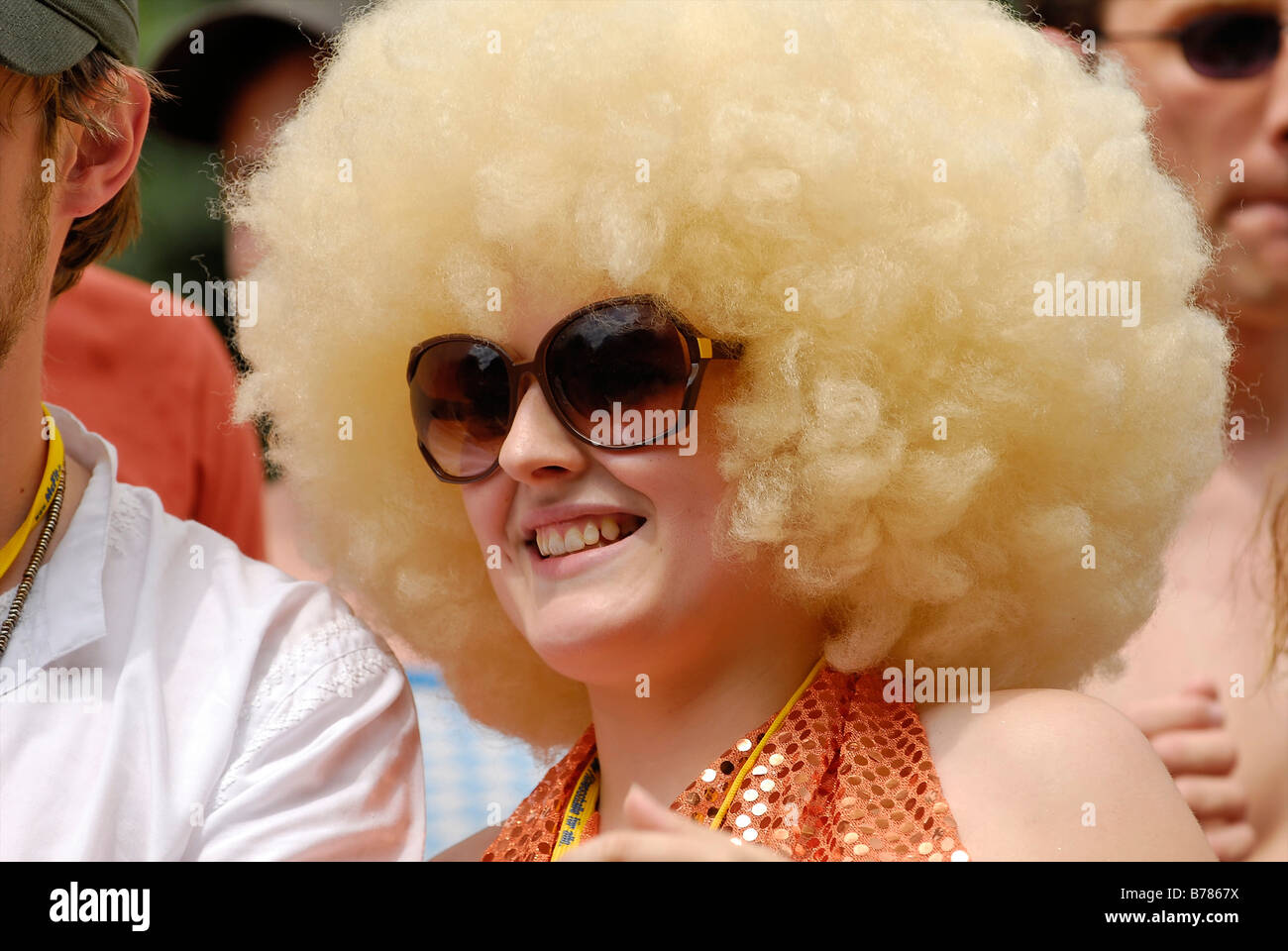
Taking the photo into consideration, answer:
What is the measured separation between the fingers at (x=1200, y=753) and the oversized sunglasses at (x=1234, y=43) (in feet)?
4.95

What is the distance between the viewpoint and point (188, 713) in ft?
7.29

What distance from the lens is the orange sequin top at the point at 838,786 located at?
6.43 feet

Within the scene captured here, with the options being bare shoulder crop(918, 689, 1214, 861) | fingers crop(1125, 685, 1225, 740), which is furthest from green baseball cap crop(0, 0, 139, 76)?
fingers crop(1125, 685, 1225, 740)

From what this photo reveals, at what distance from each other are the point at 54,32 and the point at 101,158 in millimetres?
305

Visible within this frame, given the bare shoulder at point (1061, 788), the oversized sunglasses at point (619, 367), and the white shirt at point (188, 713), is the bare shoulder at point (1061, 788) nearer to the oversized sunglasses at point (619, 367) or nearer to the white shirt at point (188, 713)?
the oversized sunglasses at point (619, 367)

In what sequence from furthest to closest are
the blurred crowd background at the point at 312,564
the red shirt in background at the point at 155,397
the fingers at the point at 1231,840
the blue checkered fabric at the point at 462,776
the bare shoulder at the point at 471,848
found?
the red shirt in background at the point at 155,397, the blue checkered fabric at the point at 462,776, the blurred crowd background at the point at 312,564, the fingers at the point at 1231,840, the bare shoulder at the point at 471,848

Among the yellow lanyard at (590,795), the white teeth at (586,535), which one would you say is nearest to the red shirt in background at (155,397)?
the yellow lanyard at (590,795)

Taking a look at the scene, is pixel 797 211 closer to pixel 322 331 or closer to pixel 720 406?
pixel 720 406

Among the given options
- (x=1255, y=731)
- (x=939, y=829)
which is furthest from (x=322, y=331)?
(x=1255, y=731)

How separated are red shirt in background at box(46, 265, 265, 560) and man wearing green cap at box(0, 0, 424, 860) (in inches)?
41.1

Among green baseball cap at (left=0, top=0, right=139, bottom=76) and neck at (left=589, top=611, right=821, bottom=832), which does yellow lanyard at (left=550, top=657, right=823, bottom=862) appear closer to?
neck at (left=589, top=611, right=821, bottom=832)

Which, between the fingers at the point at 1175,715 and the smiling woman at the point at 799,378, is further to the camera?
the fingers at the point at 1175,715

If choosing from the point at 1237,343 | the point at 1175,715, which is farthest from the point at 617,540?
the point at 1237,343

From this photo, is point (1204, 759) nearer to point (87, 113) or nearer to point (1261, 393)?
point (1261, 393)
